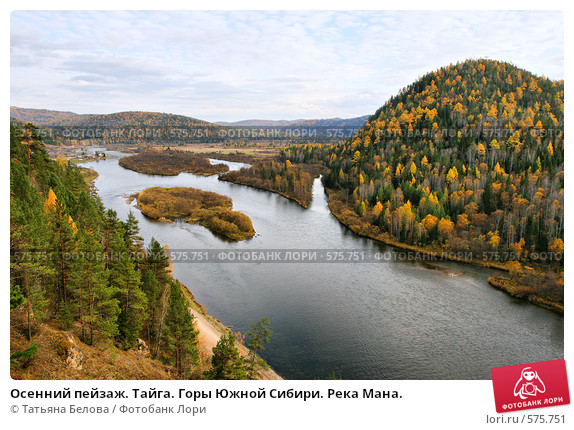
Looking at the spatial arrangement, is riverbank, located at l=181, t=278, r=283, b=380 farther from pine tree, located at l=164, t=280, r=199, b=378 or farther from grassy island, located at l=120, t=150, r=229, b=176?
grassy island, located at l=120, t=150, r=229, b=176

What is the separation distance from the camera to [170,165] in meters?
115

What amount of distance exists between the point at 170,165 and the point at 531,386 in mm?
116313

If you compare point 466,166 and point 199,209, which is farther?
point 199,209

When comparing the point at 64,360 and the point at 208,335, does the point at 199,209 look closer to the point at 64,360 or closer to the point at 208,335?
the point at 208,335

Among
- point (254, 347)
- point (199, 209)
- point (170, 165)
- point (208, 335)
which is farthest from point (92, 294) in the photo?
point (170, 165)

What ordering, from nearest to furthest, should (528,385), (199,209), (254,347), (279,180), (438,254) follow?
(528,385) < (254,347) < (438,254) < (199,209) < (279,180)

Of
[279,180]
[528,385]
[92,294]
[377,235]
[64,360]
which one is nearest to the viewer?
[528,385]

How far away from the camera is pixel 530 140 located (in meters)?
54.5

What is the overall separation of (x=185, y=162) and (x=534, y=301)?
109 metres

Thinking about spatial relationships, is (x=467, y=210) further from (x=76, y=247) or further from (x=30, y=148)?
(x=30, y=148)

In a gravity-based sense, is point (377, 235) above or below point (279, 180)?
below

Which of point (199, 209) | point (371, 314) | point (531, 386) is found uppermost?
point (199, 209)

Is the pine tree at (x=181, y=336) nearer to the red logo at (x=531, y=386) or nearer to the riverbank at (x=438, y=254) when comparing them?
the red logo at (x=531, y=386)

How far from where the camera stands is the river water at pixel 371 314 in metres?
21.7
